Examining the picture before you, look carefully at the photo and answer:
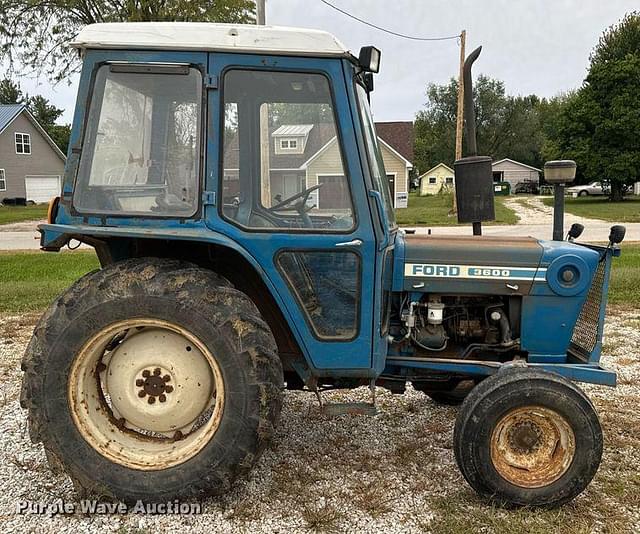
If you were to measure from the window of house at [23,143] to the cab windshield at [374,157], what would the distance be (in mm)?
36354

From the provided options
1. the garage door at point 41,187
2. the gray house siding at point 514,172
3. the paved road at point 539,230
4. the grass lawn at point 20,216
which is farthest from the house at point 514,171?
the grass lawn at point 20,216

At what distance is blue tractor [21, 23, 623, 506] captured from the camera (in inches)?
111

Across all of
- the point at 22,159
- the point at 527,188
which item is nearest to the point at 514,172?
the point at 527,188

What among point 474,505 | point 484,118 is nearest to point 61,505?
point 474,505

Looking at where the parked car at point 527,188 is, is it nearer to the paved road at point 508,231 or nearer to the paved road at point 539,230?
the paved road at point 508,231

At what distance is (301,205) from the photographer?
3.06m

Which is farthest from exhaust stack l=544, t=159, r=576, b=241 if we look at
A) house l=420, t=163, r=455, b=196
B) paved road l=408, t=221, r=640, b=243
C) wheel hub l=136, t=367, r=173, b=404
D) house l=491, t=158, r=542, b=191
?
house l=491, t=158, r=542, b=191

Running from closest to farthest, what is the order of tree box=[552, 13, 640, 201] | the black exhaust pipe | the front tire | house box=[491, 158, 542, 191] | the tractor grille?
the front tire
the black exhaust pipe
the tractor grille
tree box=[552, 13, 640, 201]
house box=[491, 158, 542, 191]

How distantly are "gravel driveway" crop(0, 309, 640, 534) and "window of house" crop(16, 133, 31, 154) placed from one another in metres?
34.7

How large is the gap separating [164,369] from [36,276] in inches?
326

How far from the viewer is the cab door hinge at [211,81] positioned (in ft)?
9.39

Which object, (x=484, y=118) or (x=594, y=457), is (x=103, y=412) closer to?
(x=594, y=457)

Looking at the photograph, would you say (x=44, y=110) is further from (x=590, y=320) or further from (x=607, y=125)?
(x=590, y=320)

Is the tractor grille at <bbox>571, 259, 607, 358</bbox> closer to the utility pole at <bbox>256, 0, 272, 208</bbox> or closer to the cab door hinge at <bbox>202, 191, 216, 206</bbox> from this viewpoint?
the utility pole at <bbox>256, 0, 272, 208</bbox>
